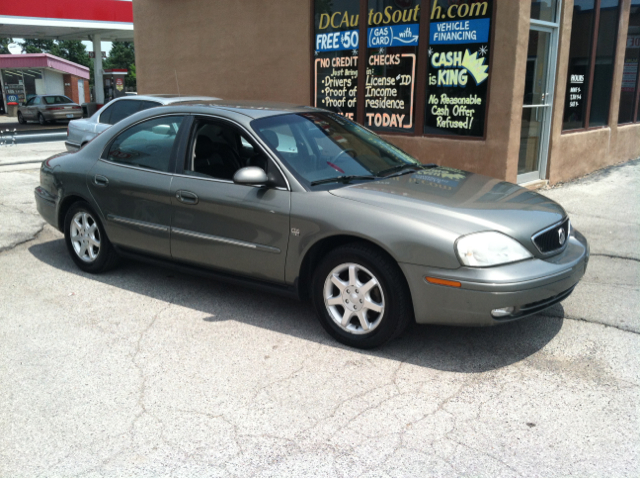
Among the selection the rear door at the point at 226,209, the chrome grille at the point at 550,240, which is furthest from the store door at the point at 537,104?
the rear door at the point at 226,209

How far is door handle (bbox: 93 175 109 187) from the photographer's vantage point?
5498mm

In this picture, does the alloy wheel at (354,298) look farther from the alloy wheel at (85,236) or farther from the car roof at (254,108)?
the alloy wheel at (85,236)

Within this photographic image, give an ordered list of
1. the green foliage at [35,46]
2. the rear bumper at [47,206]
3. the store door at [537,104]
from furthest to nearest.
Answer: the green foliage at [35,46]
the store door at [537,104]
the rear bumper at [47,206]

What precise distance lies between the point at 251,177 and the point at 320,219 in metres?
0.60

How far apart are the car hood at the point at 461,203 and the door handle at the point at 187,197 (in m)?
1.17

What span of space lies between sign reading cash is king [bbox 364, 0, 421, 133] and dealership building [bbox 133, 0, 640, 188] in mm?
22

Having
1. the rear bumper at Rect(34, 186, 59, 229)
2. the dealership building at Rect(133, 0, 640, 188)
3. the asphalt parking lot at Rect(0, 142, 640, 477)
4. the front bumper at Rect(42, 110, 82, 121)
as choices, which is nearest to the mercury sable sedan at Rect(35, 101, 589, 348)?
the rear bumper at Rect(34, 186, 59, 229)

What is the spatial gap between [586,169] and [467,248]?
8.64 metres

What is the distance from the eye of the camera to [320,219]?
429 cm

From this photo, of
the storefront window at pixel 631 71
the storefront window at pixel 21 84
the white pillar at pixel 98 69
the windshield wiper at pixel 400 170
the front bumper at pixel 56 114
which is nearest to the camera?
the windshield wiper at pixel 400 170

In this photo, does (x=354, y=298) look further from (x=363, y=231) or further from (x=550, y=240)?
(x=550, y=240)

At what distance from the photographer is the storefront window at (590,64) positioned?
10.6 metres

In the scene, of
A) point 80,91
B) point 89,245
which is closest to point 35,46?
point 80,91

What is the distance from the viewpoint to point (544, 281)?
155 inches
